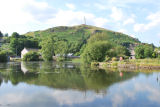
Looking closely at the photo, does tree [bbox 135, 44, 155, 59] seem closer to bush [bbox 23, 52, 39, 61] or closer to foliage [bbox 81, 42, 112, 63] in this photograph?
foliage [bbox 81, 42, 112, 63]

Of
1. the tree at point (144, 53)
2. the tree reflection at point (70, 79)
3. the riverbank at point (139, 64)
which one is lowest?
the tree reflection at point (70, 79)

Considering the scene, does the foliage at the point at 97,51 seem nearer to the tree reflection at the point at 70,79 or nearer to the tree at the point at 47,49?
the tree reflection at the point at 70,79

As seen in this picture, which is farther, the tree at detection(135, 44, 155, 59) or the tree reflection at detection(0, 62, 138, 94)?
the tree at detection(135, 44, 155, 59)

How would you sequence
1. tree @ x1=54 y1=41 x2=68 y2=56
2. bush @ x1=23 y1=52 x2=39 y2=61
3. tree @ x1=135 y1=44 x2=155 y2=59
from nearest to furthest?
tree @ x1=135 y1=44 x2=155 y2=59 → bush @ x1=23 y1=52 x2=39 y2=61 → tree @ x1=54 y1=41 x2=68 y2=56

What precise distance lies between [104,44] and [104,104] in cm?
5247

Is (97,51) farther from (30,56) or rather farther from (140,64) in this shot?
A: (30,56)

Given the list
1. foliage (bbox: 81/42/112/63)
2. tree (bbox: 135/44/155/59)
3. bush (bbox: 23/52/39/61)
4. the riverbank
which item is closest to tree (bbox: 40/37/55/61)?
bush (bbox: 23/52/39/61)

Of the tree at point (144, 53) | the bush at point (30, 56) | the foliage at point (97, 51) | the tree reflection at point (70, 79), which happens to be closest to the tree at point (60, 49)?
the bush at point (30, 56)

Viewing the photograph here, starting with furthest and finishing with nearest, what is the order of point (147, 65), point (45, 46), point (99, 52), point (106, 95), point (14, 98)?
point (45, 46) → point (99, 52) → point (147, 65) → point (106, 95) → point (14, 98)

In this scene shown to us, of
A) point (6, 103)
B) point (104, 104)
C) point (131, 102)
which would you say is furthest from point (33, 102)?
point (131, 102)

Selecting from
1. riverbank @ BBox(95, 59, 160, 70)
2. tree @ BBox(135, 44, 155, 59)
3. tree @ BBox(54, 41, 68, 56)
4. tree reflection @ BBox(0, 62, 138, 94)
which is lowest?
tree reflection @ BBox(0, 62, 138, 94)

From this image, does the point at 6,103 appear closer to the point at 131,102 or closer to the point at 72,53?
the point at 131,102

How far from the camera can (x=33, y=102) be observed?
15.7 m

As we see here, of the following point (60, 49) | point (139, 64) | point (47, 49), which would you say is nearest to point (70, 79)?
point (139, 64)
